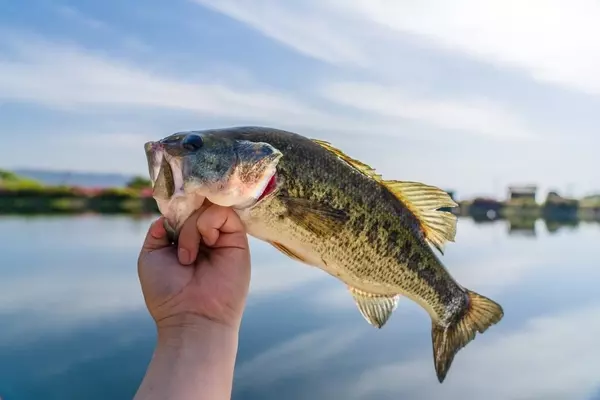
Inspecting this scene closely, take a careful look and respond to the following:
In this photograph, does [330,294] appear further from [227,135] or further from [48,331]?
[227,135]

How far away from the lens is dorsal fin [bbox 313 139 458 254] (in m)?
2.66

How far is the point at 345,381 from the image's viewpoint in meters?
14.7

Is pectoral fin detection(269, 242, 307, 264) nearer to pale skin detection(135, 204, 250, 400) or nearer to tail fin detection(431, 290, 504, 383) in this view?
pale skin detection(135, 204, 250, 400)

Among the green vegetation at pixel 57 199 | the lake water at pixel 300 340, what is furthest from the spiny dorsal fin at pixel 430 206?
the green vegetation at pixel 57 199

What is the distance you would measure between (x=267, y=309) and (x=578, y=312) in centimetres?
1239

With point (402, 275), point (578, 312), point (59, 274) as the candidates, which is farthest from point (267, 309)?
point (402, 275)

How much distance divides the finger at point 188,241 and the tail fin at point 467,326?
1195 millimetres

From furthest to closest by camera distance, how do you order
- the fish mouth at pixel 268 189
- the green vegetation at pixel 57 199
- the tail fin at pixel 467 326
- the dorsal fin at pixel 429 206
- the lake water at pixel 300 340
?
the green vegetation at pixel 57 199 → the lake water at pixel 300 340 → the tail fin at pixel 467 326 → the dorsal fin at pixel 429 206 → the fish mouth at pixel 268 189

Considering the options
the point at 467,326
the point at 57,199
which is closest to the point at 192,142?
the point at 467,326

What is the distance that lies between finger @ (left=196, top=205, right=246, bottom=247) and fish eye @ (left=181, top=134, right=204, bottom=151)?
0.22 m

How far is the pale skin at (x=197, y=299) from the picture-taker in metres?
2.04

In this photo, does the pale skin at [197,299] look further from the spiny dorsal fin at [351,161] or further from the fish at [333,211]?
the spiny dorsal fin at [351,161]

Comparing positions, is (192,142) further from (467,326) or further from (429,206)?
(467,326)

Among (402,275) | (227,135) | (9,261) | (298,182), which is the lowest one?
(9,261)
